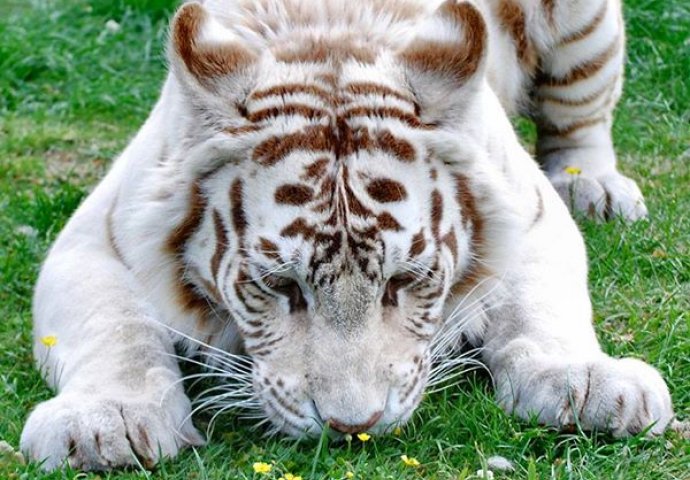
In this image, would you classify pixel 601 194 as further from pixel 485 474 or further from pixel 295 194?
pixel 485 474

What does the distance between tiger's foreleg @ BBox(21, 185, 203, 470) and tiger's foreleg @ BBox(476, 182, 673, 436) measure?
2.46 ft

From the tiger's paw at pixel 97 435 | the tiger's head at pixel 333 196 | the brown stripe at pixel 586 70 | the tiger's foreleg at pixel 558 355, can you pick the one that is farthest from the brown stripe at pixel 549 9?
the tiger's paw at pixel 97 435

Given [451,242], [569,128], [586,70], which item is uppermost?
[451,242]

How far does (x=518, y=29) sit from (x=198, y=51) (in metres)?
1.80

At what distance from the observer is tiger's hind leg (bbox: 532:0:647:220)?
4465mm

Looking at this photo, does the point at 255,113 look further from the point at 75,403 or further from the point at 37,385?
the point at 37,385

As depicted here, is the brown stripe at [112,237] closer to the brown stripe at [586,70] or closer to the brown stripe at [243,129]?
the brown stripe at [243,129]

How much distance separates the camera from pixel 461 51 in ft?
9.52

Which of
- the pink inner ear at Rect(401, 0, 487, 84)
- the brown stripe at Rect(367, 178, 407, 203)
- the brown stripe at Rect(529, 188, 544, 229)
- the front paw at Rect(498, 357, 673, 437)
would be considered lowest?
the brown stripe at Rect(529, 188, 544, 229)

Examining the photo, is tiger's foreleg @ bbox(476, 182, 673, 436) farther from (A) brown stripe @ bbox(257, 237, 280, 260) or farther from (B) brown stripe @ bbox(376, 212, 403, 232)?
(A) brown stripe @ bbox(257, 237, 280, 260)

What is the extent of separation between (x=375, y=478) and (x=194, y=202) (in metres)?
0.77

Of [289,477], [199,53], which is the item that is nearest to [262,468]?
[289,477]

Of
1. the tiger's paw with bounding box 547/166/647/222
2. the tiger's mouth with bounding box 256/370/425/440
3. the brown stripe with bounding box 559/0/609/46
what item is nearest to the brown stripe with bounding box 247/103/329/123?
the tiger's mouth with bounding box 256/370/425/440

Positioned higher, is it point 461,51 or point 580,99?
point 461,51
